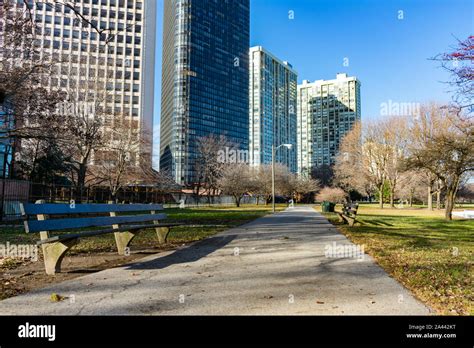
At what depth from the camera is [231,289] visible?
4.33m

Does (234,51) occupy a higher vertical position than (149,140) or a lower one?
higher

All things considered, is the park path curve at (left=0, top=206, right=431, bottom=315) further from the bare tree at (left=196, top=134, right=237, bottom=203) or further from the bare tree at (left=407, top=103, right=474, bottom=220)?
the bare tree at (left=196, top=134, right=237, bottom=203)

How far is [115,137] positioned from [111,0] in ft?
284

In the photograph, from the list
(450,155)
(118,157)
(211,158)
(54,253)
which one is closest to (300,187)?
(211,158)

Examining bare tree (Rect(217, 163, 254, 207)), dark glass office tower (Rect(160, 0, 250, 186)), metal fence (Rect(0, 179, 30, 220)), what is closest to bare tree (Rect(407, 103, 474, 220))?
metal fence (Rect(0, 179, 30, 220))

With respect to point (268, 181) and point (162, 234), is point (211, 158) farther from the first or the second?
point (162, 234)

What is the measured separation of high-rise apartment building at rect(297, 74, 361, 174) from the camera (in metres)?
90.8

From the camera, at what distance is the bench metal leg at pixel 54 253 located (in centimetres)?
510

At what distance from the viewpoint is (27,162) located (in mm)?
33031

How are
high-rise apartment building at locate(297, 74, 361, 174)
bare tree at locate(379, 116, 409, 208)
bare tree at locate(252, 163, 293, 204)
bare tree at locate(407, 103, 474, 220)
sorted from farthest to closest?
1. high-rise apartment building at locate(297, 74, 361, 174)
2. bare tree at locate(252, 163, 293, 204)
3. bare tree at locate(379, 116, 409, 208)
4. bare tree at locate(407, 103, 474, 220)

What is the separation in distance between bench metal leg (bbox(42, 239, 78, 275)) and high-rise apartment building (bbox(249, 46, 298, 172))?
3409 inches

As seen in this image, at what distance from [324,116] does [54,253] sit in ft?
317
